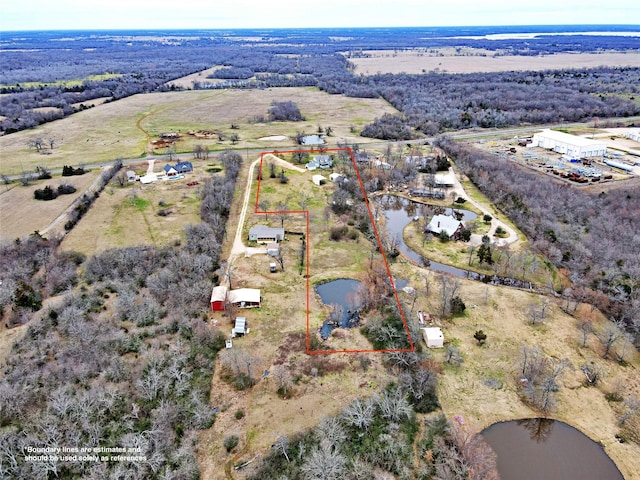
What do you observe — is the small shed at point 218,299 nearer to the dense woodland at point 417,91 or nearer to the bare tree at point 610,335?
the bare tree at point 610,335

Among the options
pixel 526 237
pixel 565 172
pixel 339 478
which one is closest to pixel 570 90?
pixel 565 172

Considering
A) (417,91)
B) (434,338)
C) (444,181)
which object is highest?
(434,338)

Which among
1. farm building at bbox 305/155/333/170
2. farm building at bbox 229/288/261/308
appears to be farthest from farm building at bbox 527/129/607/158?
farm building at bbox 229/288/261/308

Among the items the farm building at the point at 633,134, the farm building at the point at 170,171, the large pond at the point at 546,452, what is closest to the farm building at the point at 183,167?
the farm building at the point at 170,171

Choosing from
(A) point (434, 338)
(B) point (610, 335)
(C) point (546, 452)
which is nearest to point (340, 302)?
(A) point (434, 338)

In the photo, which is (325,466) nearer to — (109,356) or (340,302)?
(340,302)
